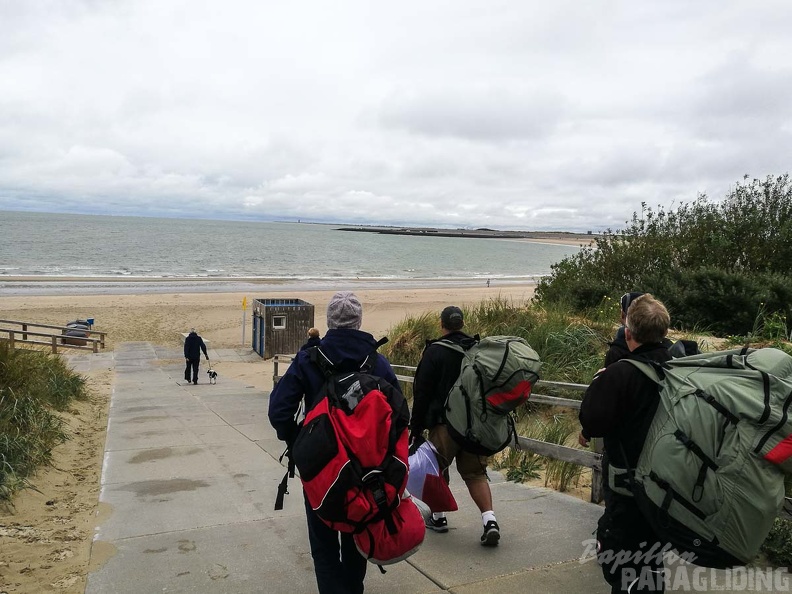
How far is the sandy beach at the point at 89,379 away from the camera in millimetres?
3672

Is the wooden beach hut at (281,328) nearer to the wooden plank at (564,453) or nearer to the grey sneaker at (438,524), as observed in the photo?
the wooden plank at (564,453)

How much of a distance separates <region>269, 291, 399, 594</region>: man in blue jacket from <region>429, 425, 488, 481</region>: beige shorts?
1058 mm

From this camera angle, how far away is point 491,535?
12.4 feet

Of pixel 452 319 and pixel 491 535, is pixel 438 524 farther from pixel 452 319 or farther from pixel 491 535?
pixel 452 319

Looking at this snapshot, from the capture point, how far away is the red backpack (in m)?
2.61

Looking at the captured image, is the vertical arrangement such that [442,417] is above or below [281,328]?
above

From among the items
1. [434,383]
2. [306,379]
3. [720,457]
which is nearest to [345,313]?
[306,379]

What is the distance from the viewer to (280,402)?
2.90 metres

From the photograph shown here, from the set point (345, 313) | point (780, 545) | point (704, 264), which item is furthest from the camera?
point (704, 264)

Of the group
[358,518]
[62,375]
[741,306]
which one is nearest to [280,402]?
[358,518]

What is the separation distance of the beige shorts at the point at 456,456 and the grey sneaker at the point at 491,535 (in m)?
0.27

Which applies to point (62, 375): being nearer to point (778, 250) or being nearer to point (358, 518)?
point (358, 518)

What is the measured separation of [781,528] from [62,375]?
931 cm

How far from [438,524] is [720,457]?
208 cm
